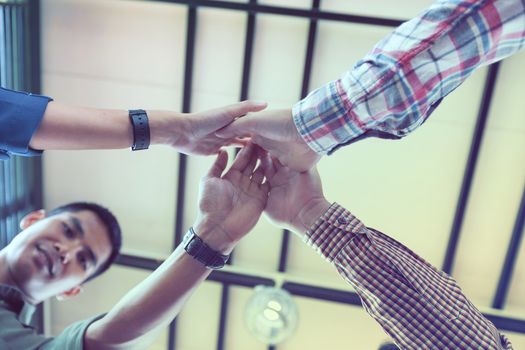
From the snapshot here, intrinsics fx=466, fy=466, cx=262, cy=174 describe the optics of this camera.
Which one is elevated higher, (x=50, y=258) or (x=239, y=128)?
(x=239, y=128)

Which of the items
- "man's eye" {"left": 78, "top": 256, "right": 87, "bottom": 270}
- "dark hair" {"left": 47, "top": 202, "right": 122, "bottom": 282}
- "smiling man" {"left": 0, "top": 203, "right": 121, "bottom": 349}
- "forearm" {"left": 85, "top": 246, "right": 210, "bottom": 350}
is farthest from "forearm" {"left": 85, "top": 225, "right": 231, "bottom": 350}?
"dark hair" {"left": 47, "top": 202, "right": 122, "bottom": 282}

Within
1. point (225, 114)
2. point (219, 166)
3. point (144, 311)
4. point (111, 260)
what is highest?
point (225, 114)

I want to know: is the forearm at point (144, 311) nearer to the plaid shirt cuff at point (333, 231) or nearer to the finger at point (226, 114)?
the plaid shirt cuff at point (333, 231)

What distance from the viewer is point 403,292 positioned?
1.40 meters

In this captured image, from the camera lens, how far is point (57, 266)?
2176 mm

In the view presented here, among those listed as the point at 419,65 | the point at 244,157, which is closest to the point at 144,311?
the point at 244,157

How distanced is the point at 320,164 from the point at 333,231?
6.31 ft

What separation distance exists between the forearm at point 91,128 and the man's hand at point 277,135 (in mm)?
224

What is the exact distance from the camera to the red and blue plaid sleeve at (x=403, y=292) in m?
1.36

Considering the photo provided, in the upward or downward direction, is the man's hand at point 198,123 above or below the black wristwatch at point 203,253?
above

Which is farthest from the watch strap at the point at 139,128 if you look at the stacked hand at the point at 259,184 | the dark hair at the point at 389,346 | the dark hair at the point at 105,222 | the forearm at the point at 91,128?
Answer: the dark hair at the point at 389,346

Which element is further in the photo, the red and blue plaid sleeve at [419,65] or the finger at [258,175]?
the finger at [258,175]

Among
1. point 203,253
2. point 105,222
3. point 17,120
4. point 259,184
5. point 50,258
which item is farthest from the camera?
point 105,222

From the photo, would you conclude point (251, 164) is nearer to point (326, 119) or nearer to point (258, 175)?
point (258, 175)
